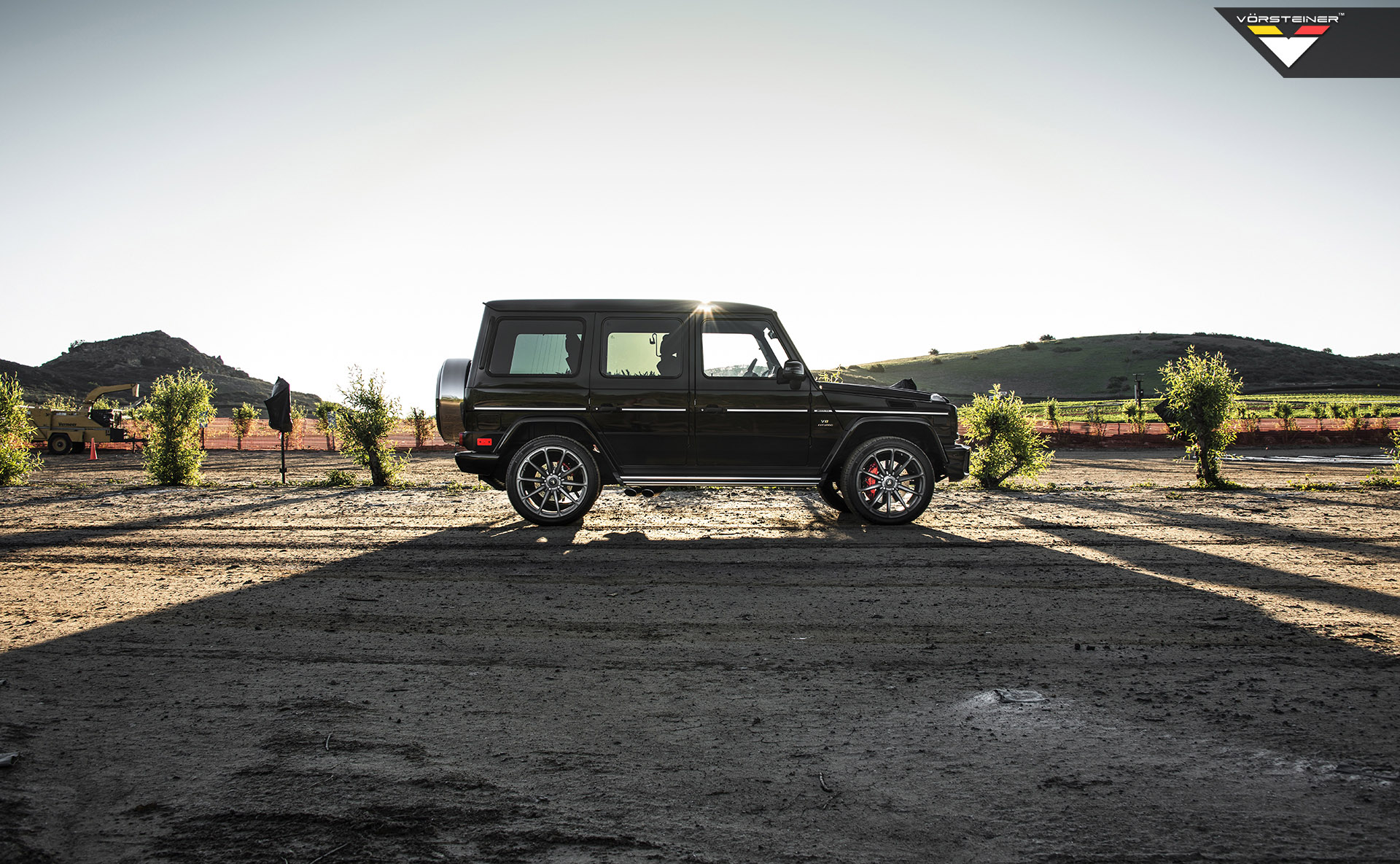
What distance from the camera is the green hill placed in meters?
84.2

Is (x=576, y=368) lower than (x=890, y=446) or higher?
higher

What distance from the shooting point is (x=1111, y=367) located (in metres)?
94.5

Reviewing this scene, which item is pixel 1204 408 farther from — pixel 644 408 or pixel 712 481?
pixel 644 408

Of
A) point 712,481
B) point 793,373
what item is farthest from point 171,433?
point 793,373

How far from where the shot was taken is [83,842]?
2.14 m

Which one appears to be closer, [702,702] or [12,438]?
[702,702]

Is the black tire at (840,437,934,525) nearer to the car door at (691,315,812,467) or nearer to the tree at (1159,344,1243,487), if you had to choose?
the car door at (691,315,812,467)

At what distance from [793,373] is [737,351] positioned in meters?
0.64

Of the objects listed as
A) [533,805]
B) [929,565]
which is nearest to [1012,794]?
[533,805]

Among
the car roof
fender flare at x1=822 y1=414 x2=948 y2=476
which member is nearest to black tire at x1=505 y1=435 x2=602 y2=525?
the car roof

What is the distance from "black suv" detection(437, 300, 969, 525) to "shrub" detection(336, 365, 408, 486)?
202 inches

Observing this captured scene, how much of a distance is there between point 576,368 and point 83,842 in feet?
19.9

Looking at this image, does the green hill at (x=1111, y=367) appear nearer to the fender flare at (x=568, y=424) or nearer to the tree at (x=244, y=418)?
the tree at (x=244, y=418)

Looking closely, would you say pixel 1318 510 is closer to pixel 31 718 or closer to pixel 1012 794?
pixel 1012 794
